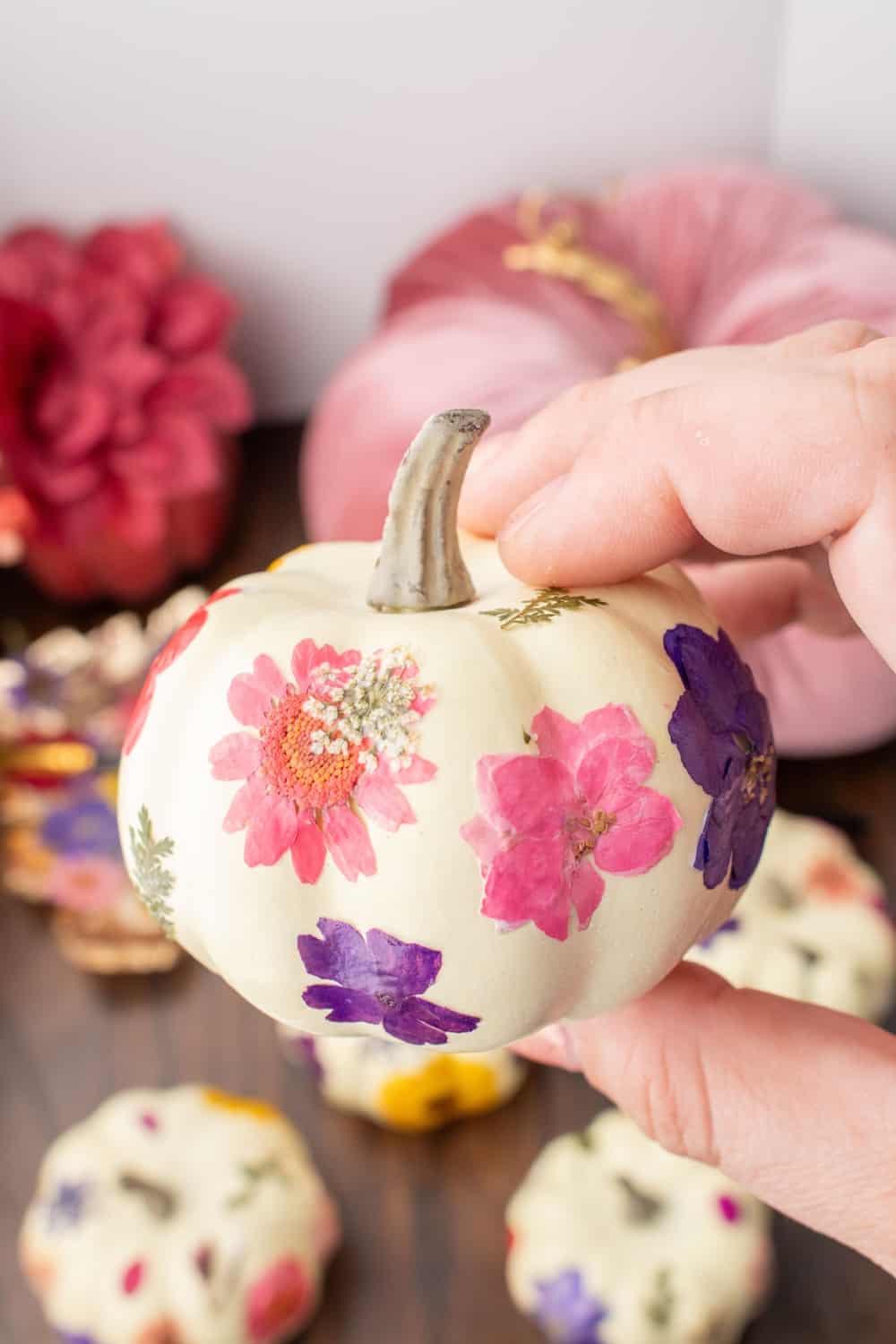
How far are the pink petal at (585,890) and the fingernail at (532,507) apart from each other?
13cm

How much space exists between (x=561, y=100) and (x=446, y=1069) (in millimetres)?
1099

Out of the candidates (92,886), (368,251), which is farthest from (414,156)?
(92,886)

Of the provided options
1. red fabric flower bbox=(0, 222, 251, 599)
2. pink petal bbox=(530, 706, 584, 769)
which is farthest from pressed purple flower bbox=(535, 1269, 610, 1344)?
red fabric flower bbox=(0, 222, 251, 599)

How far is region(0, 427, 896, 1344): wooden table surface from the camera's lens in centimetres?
82

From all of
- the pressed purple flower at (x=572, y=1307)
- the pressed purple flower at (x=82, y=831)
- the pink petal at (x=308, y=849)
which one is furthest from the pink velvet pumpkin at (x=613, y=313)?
the pink petal at (x=308, y=849)

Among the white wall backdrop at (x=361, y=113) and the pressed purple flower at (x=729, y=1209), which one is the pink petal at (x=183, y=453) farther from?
the pressed purple flower at (x=729, y=1209)

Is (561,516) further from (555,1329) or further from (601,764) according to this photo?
(555,1329)

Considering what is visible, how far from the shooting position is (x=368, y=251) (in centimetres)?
150

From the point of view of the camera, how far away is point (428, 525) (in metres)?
0.48

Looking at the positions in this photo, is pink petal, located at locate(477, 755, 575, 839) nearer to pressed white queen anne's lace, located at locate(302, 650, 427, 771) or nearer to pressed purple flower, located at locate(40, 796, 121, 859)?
pressed white queen anne's lace, located at locate(302, 650, 427, 771)

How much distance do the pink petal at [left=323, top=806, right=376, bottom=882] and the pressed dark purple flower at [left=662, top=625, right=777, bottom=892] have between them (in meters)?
0.12

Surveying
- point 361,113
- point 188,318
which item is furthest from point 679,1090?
point 361,113

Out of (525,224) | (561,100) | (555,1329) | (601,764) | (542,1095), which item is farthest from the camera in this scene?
(561,100)

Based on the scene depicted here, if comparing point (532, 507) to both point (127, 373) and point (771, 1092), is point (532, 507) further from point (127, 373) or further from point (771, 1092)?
point (127, 373)
